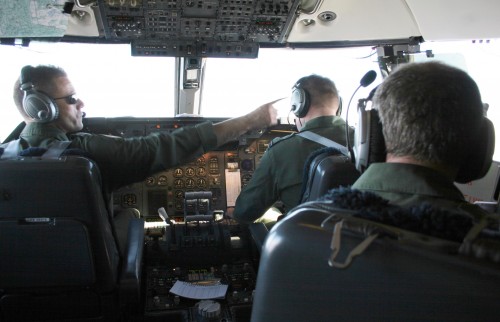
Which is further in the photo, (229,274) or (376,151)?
(229,274)

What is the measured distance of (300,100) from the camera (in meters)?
2.15

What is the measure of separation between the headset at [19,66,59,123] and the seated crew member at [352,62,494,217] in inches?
54.8

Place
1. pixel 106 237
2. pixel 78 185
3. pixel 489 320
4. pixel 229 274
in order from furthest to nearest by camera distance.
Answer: pixel 229 274
pixel 106 237
pixel 78 185
pixel 489 320

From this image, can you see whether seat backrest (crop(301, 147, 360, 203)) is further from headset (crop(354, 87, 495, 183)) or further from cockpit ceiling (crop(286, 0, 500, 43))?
cockpit ceiling (crop(286, 0, 500, 43))

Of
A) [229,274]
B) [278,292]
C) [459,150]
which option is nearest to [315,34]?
[229,274]

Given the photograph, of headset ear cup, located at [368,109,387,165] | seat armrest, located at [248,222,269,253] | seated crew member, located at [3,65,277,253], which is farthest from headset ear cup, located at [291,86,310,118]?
headset ear cup, located at [368,109,387,165]

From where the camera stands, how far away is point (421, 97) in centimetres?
80

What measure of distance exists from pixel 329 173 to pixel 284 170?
2.34ft

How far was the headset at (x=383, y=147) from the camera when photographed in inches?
35.9

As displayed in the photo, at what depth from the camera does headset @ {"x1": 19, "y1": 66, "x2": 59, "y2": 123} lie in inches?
66.0

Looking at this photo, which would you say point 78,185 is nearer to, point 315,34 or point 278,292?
point 278,292

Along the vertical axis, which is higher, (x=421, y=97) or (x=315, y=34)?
(x=315, y=34)

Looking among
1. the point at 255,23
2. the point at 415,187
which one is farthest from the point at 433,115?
the point at 255,23

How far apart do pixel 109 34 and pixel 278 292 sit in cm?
239
